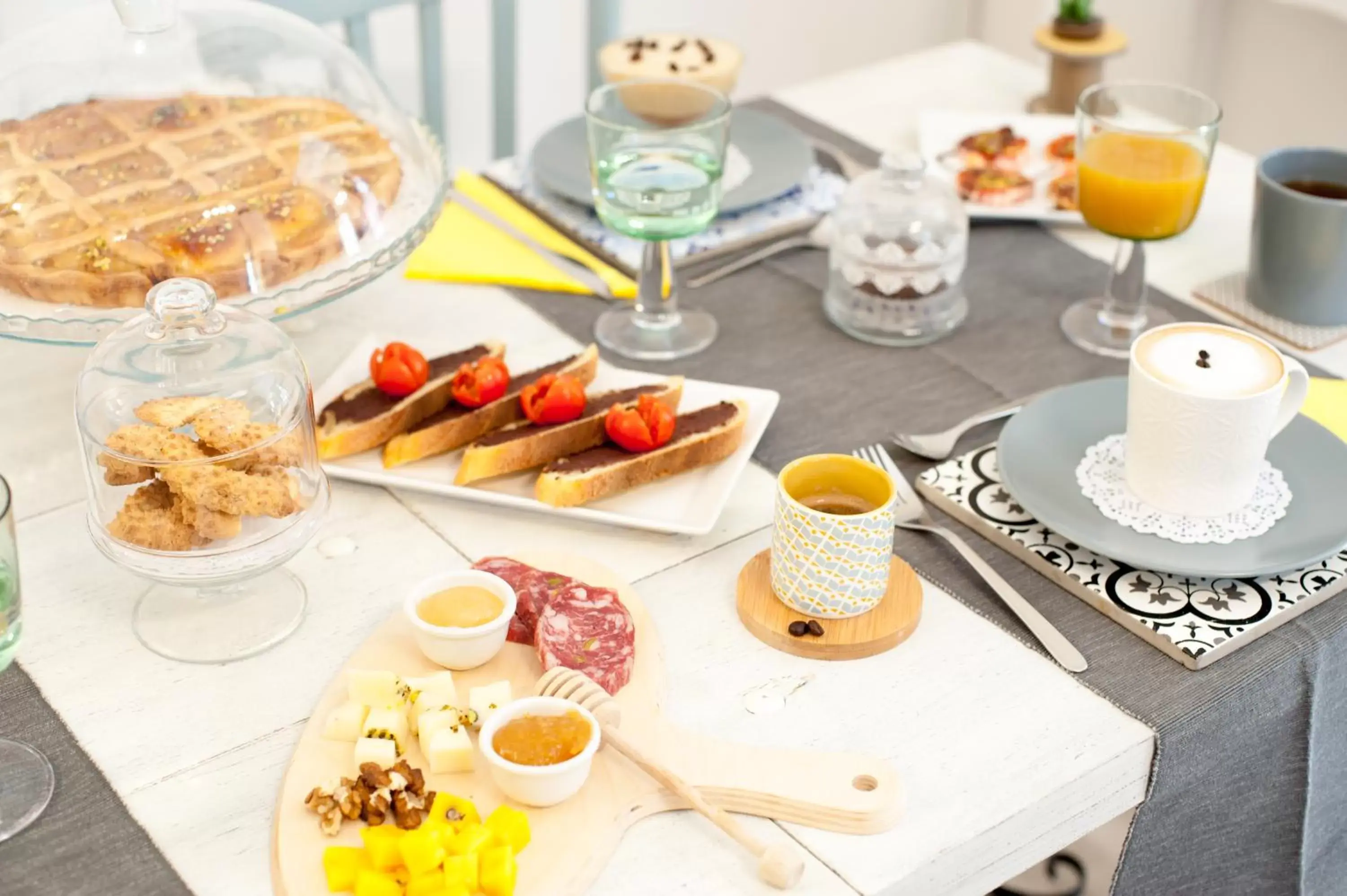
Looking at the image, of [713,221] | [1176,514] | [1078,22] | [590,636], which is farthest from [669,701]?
[1078,22]

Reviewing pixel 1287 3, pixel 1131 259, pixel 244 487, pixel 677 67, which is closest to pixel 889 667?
pixel 244 487

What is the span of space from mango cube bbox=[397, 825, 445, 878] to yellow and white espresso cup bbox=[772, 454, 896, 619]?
1.25 feet

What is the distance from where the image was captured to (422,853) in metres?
0.93

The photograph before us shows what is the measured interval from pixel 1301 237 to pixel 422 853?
3.88ft

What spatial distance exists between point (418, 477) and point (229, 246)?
0.92ft

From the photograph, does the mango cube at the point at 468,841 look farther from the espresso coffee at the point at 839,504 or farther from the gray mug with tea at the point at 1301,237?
the gray mug with tea at the point at 1301,237

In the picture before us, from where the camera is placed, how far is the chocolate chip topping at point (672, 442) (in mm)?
1342

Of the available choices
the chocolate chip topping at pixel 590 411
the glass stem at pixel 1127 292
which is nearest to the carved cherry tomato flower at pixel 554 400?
the chocolate chip topping at pixel 590 411

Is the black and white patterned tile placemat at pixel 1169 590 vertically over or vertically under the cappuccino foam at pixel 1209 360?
under

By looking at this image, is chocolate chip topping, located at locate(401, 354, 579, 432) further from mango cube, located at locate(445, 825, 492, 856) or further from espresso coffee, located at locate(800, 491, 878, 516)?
mango cube, located at locate(445, 825, 492, 856)

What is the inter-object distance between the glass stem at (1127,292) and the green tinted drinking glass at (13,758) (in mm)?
1154

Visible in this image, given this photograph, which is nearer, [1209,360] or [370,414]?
[1209,360]

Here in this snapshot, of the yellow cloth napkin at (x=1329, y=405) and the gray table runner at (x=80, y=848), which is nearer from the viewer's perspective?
the gray table runner at (x=80, y=848)

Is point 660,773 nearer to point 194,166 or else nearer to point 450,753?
point 450,753
